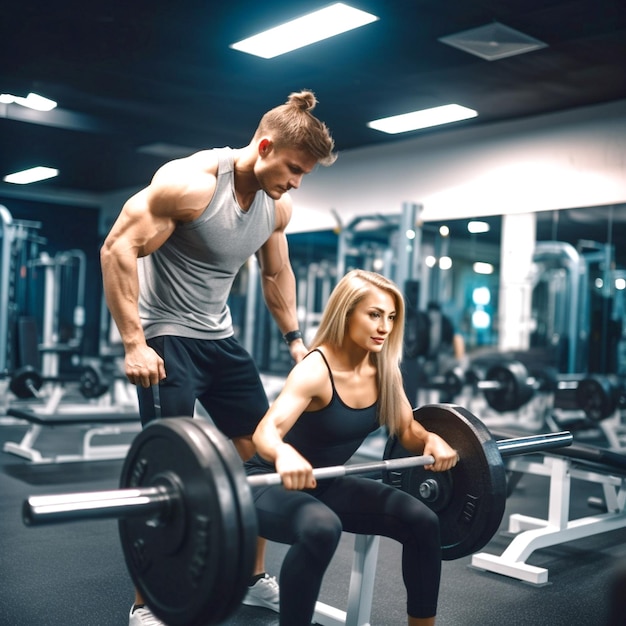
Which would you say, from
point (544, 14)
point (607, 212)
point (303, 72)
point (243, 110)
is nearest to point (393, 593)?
point (544, 14)

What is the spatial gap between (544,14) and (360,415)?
8.56ft

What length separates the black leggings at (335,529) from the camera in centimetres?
149

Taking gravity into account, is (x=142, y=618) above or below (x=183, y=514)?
below

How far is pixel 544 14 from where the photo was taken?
351 cm

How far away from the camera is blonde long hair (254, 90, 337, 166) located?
1.67 metres

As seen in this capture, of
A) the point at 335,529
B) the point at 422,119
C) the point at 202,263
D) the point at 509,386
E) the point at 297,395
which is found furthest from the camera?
the point at 422,119

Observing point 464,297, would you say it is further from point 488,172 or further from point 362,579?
point 362,579

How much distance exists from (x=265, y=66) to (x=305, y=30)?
0.63m

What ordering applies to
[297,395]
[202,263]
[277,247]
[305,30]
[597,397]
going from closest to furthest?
[297,395], [202,263], [277,247], [305,30], [597,397]

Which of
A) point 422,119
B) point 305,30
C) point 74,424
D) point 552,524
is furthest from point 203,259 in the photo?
point 422,119

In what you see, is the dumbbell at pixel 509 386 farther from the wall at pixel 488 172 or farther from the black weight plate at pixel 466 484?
the black weight plate at pixel 466 484

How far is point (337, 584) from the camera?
2.55 metres

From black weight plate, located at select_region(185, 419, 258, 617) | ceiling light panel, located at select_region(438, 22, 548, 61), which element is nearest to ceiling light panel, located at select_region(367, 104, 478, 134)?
ceiling light panel, located at select_region(438, 22, 548, 61)

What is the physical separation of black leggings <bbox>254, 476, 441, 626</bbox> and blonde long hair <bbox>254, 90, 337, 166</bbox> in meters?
0.76
